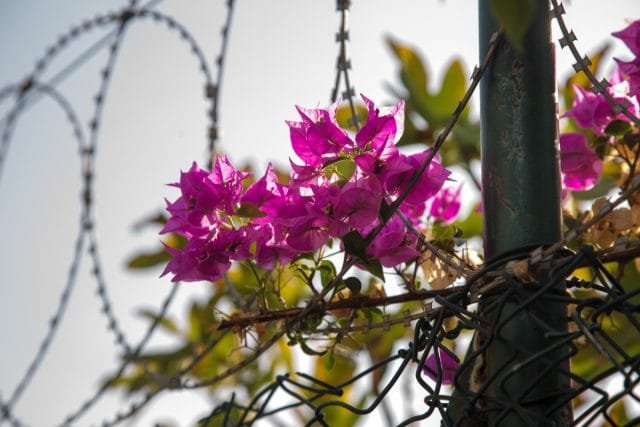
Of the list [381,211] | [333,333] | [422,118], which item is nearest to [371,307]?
[333,333]

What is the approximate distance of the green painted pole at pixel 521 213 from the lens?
29.8 inches

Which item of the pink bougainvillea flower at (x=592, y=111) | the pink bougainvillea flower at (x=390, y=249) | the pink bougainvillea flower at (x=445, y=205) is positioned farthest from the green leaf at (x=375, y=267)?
the pink bougainvillea flower at (x=592, y=111)

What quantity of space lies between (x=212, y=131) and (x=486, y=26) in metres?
0.62

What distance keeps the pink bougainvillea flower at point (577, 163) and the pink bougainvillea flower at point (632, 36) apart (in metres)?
0.16

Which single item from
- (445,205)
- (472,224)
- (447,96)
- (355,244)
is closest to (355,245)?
(355,244)

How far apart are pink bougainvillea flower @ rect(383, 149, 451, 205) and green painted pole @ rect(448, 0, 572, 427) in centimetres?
5

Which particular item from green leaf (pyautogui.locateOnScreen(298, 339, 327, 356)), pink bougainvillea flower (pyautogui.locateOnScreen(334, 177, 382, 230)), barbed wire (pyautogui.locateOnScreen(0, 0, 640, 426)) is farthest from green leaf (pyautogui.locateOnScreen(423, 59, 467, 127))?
pink bougainvillea flower (pyautogui.locateOnScreen(334, 177, 382, 230))

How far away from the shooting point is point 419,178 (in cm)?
A: 89

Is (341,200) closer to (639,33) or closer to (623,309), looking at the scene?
(623,309)

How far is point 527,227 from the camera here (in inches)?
31.8

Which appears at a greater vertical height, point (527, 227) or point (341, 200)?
point (341, 200)

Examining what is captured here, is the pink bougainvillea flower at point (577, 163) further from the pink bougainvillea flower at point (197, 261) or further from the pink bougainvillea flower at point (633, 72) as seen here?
the pink bougainvillea flower at point (197, 261)

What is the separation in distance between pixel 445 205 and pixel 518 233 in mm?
395

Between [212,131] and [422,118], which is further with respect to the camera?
[422,118]
